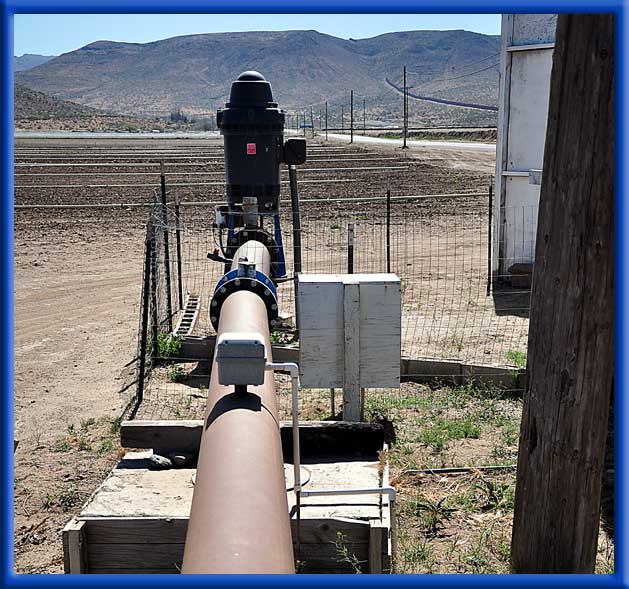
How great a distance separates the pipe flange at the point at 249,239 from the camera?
880 centimetres

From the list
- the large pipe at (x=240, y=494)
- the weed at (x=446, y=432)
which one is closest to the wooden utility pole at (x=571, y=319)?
the large pipe at (x=240, y=494)

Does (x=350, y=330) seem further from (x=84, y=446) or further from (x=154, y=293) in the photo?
(x=154, y=293)

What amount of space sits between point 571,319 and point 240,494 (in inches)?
44.0

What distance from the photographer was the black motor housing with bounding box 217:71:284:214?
898 centimetres

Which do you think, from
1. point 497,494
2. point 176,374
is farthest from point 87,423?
point 497,494

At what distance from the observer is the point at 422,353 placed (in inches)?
357

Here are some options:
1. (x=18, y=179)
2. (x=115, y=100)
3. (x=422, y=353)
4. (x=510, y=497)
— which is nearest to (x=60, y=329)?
(x=422, y=353)

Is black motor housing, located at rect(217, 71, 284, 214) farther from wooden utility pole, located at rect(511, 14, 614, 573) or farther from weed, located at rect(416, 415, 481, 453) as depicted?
wooden utility pole, located at rect(511, 14, 614, 573)

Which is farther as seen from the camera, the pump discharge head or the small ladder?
the small ladder

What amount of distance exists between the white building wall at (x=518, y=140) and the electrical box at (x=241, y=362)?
9566mm

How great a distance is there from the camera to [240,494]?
8.61 ft

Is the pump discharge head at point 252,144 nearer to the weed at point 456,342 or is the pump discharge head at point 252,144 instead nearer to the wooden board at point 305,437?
the weed at point 456,342

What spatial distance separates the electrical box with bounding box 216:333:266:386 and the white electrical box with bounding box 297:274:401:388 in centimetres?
316

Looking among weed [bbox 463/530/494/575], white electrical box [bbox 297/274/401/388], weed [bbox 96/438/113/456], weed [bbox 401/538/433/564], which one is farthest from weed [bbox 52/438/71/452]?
weed [bbox 463/530/494/575]
